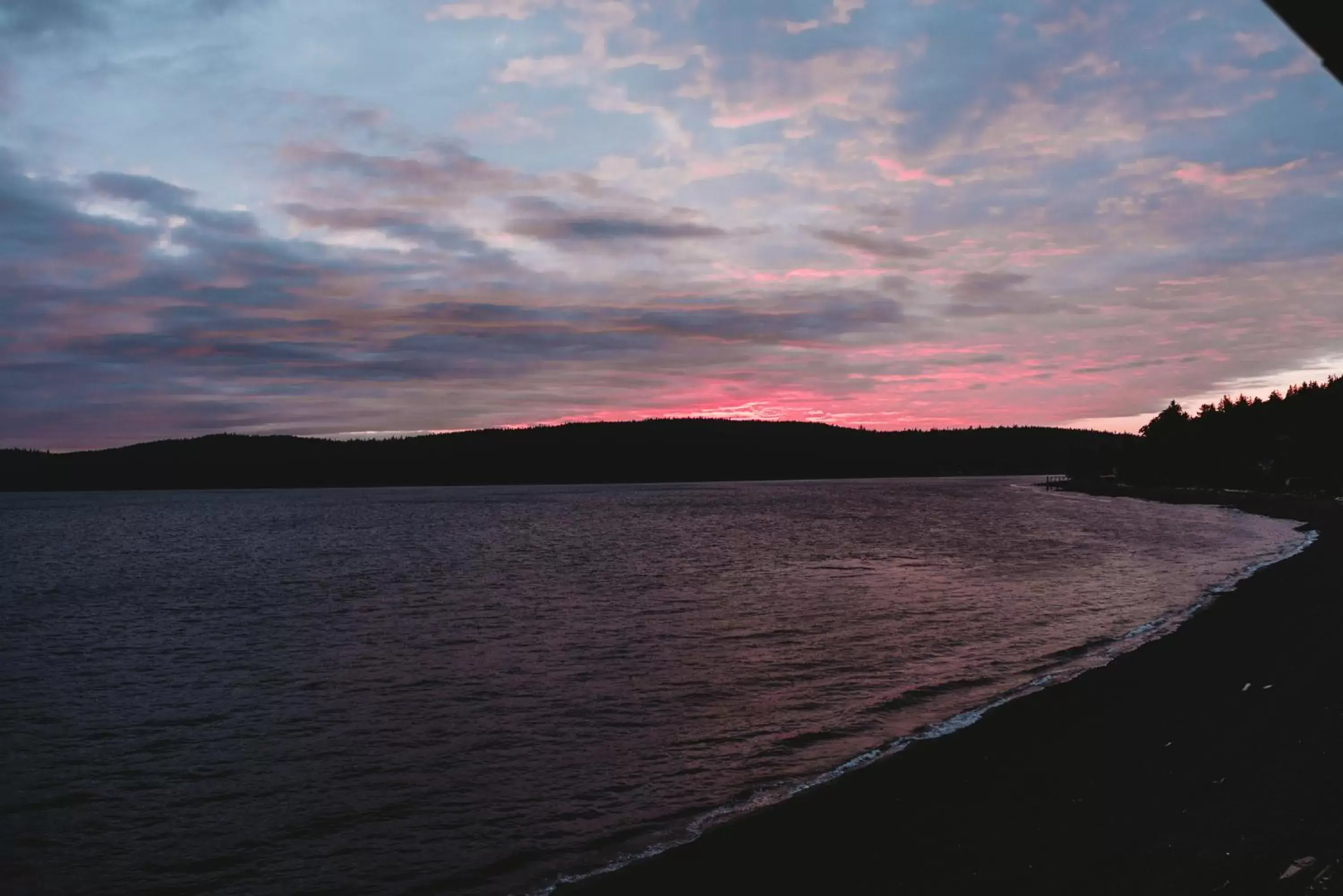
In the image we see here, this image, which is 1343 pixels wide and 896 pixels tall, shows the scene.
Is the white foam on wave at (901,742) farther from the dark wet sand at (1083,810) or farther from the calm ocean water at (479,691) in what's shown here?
the dark wet sand at (1083,810)

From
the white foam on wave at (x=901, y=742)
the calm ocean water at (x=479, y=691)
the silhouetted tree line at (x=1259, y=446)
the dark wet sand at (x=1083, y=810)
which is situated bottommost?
the calm ocean water at (x=479, y=691)

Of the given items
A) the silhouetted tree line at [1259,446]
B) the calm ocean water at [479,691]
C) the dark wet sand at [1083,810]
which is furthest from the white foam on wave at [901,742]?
the silhouetted tree line at [1259,446]

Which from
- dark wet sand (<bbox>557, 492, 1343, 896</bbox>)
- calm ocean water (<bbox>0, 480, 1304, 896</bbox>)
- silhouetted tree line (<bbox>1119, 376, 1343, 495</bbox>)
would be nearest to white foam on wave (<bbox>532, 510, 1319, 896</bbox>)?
calm ocean water (<bbox>0, 480, 1304, 896</bbox>)

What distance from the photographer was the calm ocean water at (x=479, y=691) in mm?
12836

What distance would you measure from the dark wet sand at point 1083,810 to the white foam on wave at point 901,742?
1.23 ft

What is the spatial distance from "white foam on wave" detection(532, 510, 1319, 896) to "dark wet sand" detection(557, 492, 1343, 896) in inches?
14.7

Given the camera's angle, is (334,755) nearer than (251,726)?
Yes

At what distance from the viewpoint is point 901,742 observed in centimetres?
1589

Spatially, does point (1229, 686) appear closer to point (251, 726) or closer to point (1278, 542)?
point (251, 726)

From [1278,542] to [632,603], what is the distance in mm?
45292

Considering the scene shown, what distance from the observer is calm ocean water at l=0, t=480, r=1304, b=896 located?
1284cm

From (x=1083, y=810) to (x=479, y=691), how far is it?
15217mm

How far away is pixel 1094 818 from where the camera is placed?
1081 cm

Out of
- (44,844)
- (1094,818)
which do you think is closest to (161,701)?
(44,844)
